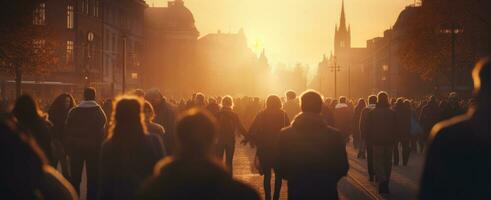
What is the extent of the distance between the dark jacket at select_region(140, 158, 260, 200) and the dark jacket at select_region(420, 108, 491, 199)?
4.08 feet

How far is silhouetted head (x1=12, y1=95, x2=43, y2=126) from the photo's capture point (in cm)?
769

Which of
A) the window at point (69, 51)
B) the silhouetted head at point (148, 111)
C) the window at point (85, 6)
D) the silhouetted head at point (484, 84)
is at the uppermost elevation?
the window at point (85, 6)

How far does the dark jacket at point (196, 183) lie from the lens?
410cm

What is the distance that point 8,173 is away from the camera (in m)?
4.27

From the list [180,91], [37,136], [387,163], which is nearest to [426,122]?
[387,163]

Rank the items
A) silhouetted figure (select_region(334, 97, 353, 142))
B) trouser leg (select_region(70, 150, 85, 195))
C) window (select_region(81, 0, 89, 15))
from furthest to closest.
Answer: window (select_region(81, 0, 89, 15)), silhouetted figure (select_region(334, 97, 353, 142)), trouser leg (select_region(70, 150, 85, 195))

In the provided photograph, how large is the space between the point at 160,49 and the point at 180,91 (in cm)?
→ 710

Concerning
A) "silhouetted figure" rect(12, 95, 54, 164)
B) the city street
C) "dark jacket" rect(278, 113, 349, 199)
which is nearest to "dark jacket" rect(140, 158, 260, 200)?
"dark jacket" rect(278, 113, 349, 199)

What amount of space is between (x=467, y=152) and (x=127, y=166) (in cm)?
282

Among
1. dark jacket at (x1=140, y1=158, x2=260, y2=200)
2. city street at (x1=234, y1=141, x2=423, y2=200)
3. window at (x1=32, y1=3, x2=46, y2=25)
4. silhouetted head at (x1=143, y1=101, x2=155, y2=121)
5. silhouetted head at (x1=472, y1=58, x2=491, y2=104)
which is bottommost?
city street at (x1=234, y1=141, x2=423, y2=200)

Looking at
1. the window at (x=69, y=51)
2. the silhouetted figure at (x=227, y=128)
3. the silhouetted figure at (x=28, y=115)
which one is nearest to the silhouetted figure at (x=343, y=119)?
the silhouetted figure at (x=227, y=128)

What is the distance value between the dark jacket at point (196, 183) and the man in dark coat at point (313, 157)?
2.97 meters

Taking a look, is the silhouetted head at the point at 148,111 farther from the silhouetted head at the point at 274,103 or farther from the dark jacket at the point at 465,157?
the dark jacket at the point at 465,157

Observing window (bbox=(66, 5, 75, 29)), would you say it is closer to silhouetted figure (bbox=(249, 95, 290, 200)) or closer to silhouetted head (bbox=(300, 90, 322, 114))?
silhouetted figure (bbox=(249, 95, 290, 200))
